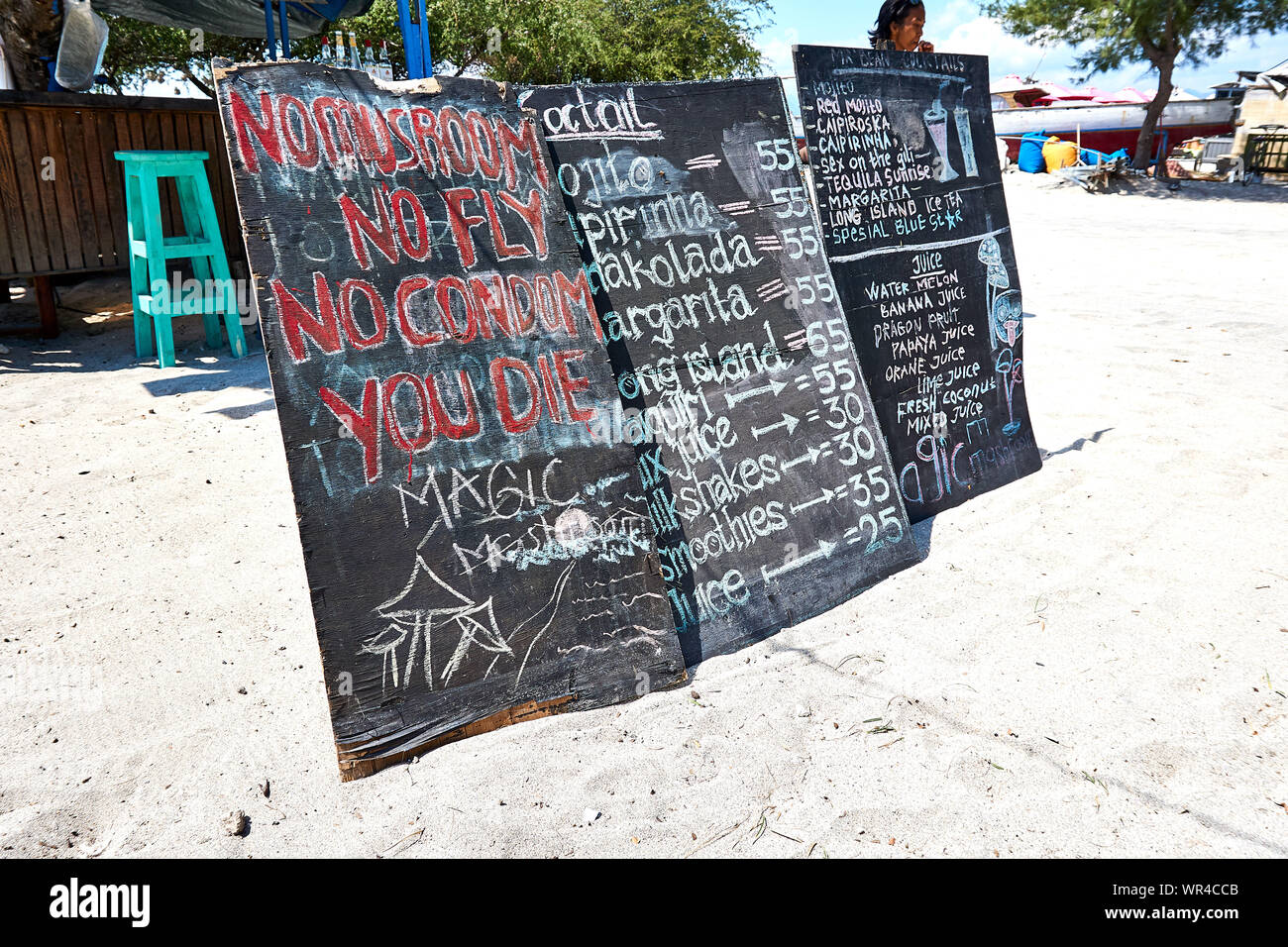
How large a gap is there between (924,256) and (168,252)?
5.43 m

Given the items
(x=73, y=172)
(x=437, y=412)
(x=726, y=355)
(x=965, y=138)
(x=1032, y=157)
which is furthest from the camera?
(x=1032, y=157)

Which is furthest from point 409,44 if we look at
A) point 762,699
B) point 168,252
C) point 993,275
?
point 762,699

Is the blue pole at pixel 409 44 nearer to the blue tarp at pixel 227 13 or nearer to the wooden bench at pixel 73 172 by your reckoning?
the wooden bench at pixel 73 172

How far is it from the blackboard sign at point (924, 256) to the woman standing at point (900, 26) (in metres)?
0.26

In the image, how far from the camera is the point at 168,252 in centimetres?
636

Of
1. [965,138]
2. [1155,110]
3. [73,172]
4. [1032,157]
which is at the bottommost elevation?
[965,138]

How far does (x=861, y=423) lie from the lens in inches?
139

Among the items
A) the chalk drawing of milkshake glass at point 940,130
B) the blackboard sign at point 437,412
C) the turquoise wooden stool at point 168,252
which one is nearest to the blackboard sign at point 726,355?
the blackboard sign at point 437,412

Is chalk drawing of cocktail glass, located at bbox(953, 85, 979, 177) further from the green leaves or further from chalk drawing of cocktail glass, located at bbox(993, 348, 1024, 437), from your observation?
the green leaves

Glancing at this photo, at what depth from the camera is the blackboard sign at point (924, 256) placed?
3723 mm

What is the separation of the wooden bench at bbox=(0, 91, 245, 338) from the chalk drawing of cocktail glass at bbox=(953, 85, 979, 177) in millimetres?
6106

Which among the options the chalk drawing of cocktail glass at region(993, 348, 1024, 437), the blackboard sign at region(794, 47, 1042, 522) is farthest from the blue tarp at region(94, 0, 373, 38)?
the chalk drawing of cocktail glass at region(993, 348, 1024, 437)

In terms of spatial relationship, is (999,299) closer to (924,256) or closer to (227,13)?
(924,256)
